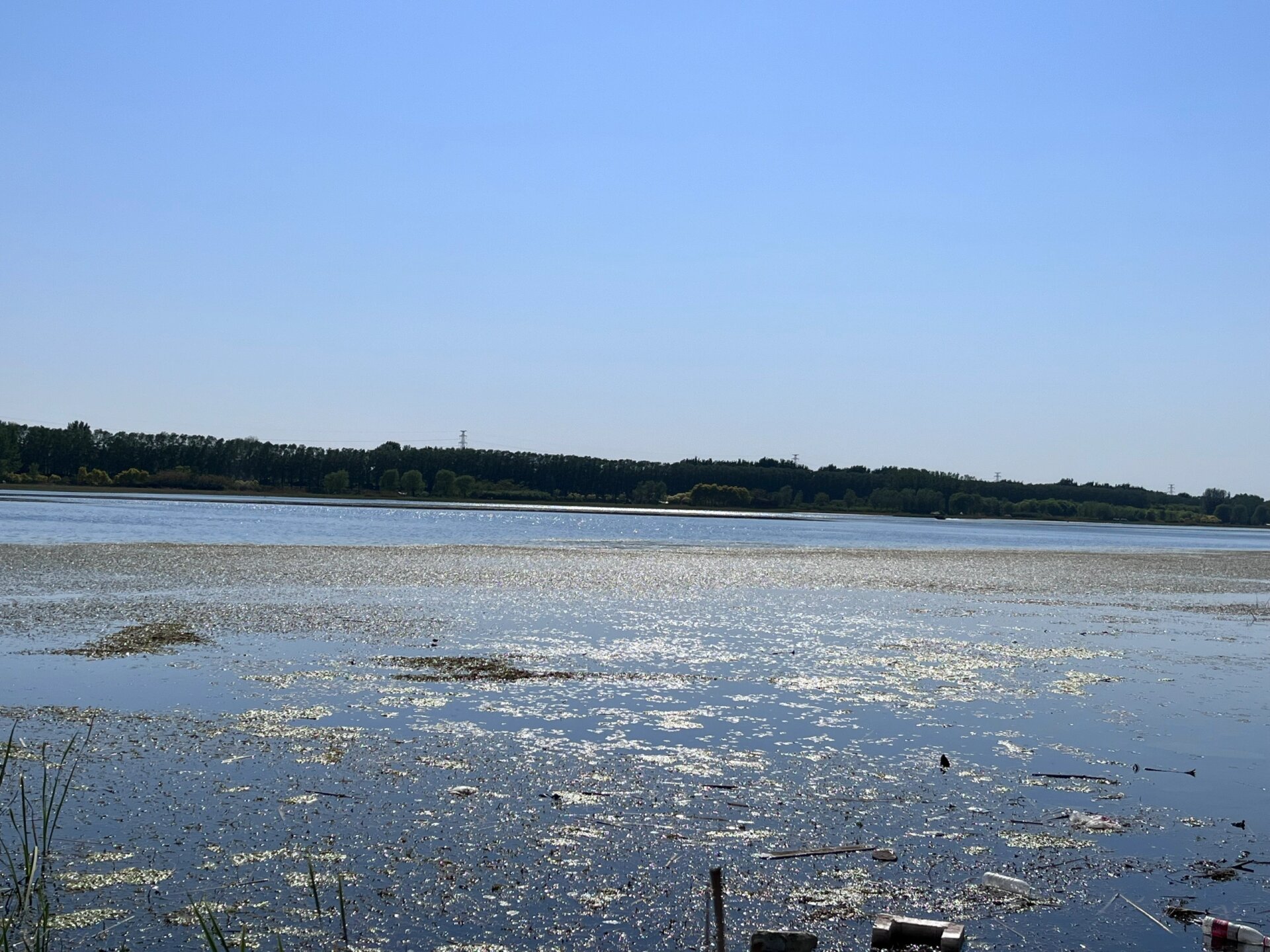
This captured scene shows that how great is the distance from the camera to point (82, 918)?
7.98 m

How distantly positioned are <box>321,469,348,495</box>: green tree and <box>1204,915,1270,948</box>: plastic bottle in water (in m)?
197

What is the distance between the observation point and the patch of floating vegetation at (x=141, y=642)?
64.9 ft

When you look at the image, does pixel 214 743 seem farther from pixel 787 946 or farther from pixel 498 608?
pixel 498 608

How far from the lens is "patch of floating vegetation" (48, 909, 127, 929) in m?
7.82

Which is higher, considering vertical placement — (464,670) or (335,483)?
(335,483)

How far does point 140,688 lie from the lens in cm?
1666

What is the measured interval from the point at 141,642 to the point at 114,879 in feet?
44.5

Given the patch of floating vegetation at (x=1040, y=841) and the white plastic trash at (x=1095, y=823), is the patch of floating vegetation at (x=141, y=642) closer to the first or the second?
the patch of floating vegetation at (x=1040, y=841)

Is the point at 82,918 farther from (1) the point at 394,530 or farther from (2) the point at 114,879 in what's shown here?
(1) the point at 394,530

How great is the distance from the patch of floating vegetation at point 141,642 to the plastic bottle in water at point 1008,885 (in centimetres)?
1541

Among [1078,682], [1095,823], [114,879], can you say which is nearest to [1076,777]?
[1095,823]

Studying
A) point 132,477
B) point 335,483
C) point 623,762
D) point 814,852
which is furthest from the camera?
point 335,483

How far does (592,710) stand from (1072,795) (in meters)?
6.60

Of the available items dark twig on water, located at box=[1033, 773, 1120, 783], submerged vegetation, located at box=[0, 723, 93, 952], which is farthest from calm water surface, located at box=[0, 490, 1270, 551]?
dark twig on water, located at box=[1033, 773, 1120, 783]
